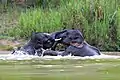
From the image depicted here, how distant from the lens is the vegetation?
1331 cm

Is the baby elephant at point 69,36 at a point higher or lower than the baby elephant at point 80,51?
higher

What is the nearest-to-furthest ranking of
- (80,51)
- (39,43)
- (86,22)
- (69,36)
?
1. (80,51)
2. (69,36)
3. (39,43)
4. (86,22)

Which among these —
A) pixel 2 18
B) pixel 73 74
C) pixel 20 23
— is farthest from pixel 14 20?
pixel 73 74

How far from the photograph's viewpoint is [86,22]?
1365 cm

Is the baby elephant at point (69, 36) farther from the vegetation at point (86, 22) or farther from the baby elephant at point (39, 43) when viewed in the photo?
the vegetation at point (86, 22)

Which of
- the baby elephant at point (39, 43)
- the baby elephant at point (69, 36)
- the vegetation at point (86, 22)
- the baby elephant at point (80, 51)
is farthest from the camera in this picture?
the vegetation at point (86, 22)

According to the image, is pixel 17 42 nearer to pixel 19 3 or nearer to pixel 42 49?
pixel 42 49

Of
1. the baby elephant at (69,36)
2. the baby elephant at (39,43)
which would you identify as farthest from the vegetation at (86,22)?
the baby elephant at (39,43)

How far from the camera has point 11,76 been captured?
20.2 feet

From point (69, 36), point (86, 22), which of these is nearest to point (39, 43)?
point (69, 36)

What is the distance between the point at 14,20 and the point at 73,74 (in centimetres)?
1038

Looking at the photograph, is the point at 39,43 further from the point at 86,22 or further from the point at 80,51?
the point at 86,22

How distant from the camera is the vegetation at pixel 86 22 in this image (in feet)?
43.7

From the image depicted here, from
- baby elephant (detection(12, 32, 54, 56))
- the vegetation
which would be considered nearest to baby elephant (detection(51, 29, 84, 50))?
baby elephant (detection(12, 32, 54, 56))
